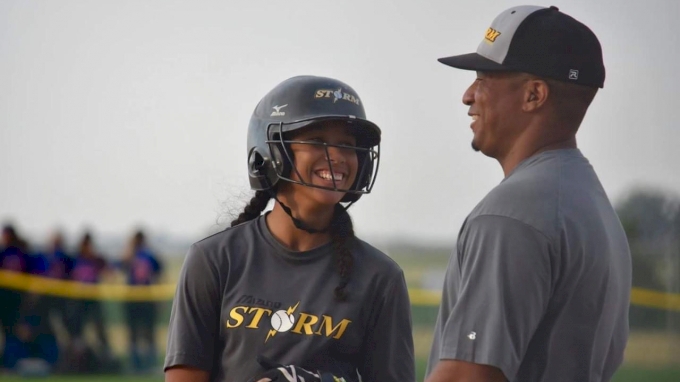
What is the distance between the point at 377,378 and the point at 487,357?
890 millimetres

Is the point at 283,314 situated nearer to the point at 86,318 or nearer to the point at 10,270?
the point at 10,270

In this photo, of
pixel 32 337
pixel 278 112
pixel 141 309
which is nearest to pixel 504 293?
pixel 278 112

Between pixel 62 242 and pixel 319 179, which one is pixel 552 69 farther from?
pixel 62 242

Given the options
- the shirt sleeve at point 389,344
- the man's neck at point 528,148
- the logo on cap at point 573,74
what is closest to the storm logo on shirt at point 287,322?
the shirt sleeve at point 389,344

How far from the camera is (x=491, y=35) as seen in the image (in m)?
2.94

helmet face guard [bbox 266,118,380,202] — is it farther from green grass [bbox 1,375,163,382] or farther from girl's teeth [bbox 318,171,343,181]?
green grass [bbox 1,375,163,382]

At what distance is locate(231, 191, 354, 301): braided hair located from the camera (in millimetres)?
3379

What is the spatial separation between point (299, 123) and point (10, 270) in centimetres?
1026

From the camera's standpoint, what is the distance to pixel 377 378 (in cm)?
339

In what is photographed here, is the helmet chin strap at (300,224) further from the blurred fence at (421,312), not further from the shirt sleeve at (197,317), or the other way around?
the blurred fence at (421,312)

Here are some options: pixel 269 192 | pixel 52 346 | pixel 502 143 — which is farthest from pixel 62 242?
pixel 502 143

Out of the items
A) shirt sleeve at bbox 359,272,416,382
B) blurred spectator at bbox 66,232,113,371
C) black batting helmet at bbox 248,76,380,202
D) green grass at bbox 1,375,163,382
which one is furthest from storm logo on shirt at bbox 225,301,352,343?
blurred spectator at bbox 66,232,113,371

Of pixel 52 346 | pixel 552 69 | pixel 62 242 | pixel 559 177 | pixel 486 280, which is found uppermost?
pixel 552 69

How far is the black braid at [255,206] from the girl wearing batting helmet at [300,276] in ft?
0.25
